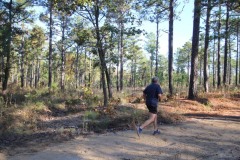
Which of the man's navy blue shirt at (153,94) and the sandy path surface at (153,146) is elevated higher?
the man's navy blue shirt at (153,94)

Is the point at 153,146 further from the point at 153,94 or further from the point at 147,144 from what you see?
the point at 153,94

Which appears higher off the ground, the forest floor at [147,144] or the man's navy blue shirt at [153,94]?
the man's navy blue shirt at [153,94]

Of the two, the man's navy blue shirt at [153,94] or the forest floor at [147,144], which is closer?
the forest floor at [147,144]

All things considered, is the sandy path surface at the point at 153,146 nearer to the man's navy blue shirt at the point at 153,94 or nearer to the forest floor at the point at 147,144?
the forest floor at the point at 147,144

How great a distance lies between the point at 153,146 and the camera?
8.19m

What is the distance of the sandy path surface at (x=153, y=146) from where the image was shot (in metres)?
7.29

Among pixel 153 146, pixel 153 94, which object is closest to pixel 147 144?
pixel 153 146

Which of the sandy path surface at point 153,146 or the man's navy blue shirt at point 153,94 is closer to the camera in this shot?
the sandy path surface at point 153,146

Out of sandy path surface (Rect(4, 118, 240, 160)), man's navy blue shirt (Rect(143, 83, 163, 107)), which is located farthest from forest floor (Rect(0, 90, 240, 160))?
man's navy blue shirt (Rect(143, 83, 163, 107))

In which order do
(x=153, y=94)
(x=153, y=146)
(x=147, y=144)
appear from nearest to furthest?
(x=153, y=146), (x=147, y=144), (x=153, y=94)

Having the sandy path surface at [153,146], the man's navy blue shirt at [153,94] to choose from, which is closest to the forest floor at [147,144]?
the sandy path surface at [153,146]

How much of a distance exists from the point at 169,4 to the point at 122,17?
5.70 m

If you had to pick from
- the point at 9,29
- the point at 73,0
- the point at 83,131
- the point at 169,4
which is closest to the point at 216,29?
the point at 169,4

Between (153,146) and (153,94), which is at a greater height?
(153,94)
